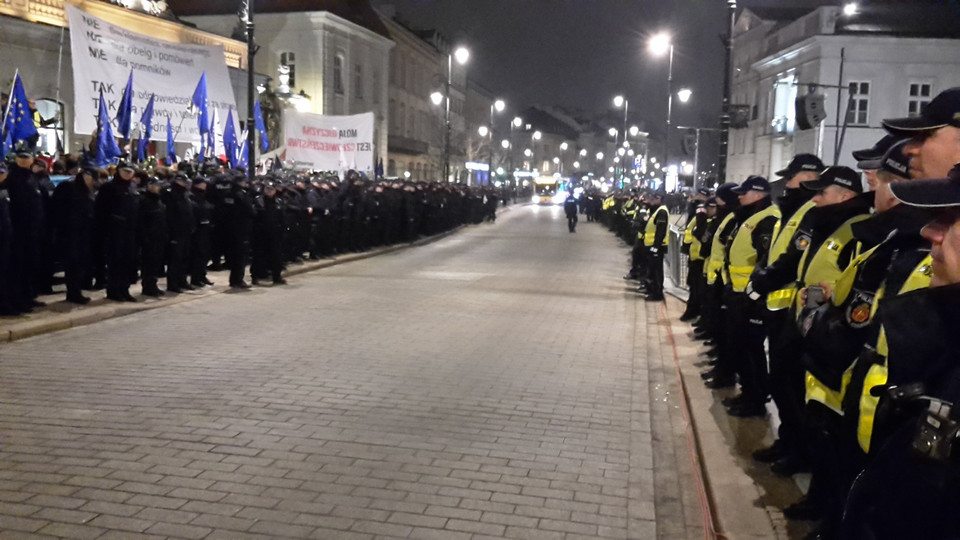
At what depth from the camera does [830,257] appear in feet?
16.1

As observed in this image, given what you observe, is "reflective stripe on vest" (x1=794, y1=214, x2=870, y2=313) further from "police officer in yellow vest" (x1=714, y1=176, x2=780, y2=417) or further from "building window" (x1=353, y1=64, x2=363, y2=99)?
"building window" (x1=353, y1=64, x2=363, y2=99)

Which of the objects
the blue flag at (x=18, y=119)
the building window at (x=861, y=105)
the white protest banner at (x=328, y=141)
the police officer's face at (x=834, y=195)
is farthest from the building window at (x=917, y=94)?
the police officer's face at (x=834, y=195)

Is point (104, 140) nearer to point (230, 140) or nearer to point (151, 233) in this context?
point (151, 233)

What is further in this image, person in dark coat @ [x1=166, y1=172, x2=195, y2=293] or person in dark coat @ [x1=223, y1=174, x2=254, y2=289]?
person in dark coat @ [x1=223, y1=174, x2=254, y2=289]

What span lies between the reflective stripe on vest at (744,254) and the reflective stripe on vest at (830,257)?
7.18 feet

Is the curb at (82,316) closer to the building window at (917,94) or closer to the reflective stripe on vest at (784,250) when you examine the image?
the reflective stripe on vest at (784,250)

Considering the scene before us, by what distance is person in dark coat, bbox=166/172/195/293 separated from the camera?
42.9 ft

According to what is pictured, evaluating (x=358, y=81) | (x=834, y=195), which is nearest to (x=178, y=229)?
(x=834, y=195)

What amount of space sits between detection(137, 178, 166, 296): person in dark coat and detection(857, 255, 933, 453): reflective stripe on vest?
37.3ft

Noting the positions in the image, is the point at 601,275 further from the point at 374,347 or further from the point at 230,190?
the point at 374,347

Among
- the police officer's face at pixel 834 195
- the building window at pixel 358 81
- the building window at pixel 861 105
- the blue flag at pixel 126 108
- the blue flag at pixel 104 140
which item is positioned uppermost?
the building window at pixel 358 81

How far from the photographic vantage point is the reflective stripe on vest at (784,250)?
6.00 m

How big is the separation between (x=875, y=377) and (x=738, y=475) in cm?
299

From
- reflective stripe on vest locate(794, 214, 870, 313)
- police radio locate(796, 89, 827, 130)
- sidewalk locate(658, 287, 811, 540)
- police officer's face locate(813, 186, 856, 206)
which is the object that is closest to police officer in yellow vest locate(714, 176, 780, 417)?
sidewalk locate(658, 287, 811, 540)
